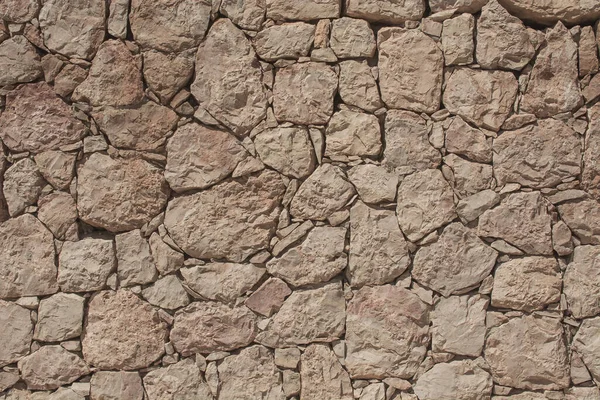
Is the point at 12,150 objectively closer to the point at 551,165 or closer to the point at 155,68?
the point at 155,68

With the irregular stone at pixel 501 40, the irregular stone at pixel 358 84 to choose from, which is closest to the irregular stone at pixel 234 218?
the irregular stone at pixel 358 84

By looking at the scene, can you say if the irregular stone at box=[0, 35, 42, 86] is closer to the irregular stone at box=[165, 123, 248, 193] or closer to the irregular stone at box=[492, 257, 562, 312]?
the irregular stone at box=[165, 123, 248, 193]

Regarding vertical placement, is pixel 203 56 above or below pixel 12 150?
above

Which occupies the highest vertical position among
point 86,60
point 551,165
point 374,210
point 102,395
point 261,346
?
point 86,60

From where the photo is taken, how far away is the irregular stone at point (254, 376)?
10.2 ft

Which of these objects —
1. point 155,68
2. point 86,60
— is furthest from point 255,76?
point 86,60

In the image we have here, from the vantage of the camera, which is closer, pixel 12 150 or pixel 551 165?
pixel 551 165

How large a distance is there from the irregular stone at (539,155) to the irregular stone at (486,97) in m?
0.11

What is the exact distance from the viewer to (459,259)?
3059 mm

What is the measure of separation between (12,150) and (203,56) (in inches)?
39.4

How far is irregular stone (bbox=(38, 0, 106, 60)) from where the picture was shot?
3.19 m

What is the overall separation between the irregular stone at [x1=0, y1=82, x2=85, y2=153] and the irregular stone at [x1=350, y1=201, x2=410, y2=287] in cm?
136

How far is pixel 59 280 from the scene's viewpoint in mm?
3188

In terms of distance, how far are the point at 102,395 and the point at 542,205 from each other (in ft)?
7.10
